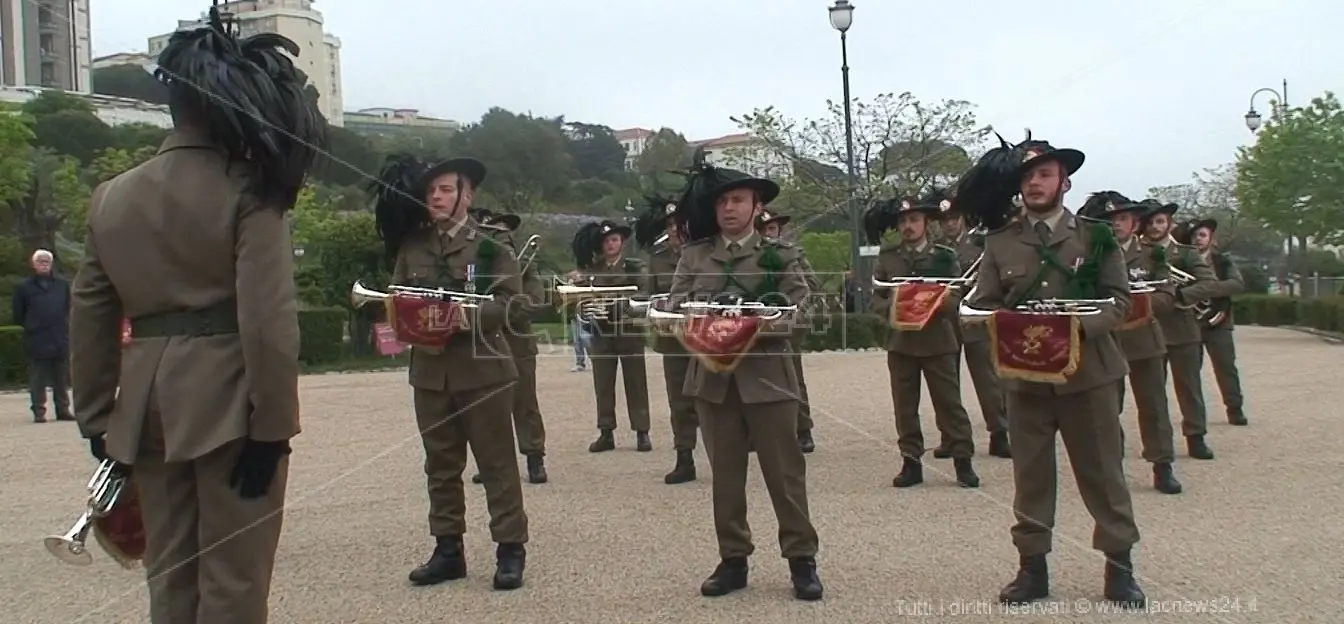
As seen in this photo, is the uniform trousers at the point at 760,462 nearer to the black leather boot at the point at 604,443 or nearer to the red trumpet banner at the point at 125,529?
the red trumpet banner at the point at 125,529

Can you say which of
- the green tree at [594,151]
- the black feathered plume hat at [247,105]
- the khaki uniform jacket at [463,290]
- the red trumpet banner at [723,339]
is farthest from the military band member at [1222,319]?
the green tree at [594,151]

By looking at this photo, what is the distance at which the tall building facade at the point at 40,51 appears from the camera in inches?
1196

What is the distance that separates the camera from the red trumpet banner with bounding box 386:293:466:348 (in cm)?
593

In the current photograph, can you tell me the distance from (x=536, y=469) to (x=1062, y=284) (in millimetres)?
4822

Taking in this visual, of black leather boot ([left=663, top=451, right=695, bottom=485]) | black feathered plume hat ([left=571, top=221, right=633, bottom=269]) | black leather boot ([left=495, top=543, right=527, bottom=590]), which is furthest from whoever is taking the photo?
black feathered plume hat ([left=571, top=221, right=633, bottom=269])

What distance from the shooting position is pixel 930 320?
8180 millimetres

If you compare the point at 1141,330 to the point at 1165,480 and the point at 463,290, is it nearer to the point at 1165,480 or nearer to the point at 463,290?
the point at 1165,480

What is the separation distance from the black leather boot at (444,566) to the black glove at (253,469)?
7.78 feet

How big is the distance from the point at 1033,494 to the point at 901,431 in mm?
2953

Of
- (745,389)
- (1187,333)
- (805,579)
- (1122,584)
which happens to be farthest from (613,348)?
(1122,584)

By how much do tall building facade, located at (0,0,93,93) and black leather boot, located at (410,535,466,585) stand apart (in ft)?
78.1

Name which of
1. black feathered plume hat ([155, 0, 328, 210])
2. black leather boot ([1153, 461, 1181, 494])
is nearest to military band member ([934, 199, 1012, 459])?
black leather boot ([1153, 461, 1181, 494])

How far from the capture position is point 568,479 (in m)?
9.20

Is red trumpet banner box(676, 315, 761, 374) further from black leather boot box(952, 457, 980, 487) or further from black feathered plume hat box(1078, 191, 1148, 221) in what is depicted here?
black feathered plume hat box(1078, 191, 1148, 221)
